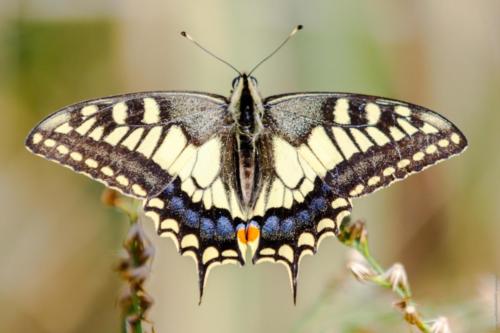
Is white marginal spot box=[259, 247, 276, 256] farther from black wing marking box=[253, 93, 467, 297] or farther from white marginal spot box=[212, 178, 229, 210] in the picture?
white marginal spot box=[212, 178, 229, 210]

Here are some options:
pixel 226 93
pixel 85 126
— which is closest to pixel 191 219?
pixel 85 126

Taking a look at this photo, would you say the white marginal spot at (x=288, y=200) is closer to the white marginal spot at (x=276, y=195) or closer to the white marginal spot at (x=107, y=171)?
the white marginal spot at (x=276, y=195)

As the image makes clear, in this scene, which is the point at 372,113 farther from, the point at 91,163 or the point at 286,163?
the point at 91,163

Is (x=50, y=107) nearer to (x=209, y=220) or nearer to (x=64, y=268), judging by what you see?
(x=64, y=268)

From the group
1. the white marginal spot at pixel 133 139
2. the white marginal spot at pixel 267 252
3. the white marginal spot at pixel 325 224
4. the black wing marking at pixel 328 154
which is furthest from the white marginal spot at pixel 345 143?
the white marginal spot at pixel 133 139

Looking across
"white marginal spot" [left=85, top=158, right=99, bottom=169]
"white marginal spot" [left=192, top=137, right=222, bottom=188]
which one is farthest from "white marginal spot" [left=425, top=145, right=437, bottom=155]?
"white marginal spot" [left=85, top=158, right=99, bottom=169]

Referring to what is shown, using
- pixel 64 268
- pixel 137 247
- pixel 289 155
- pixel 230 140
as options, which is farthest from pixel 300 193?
pixel 64 268
